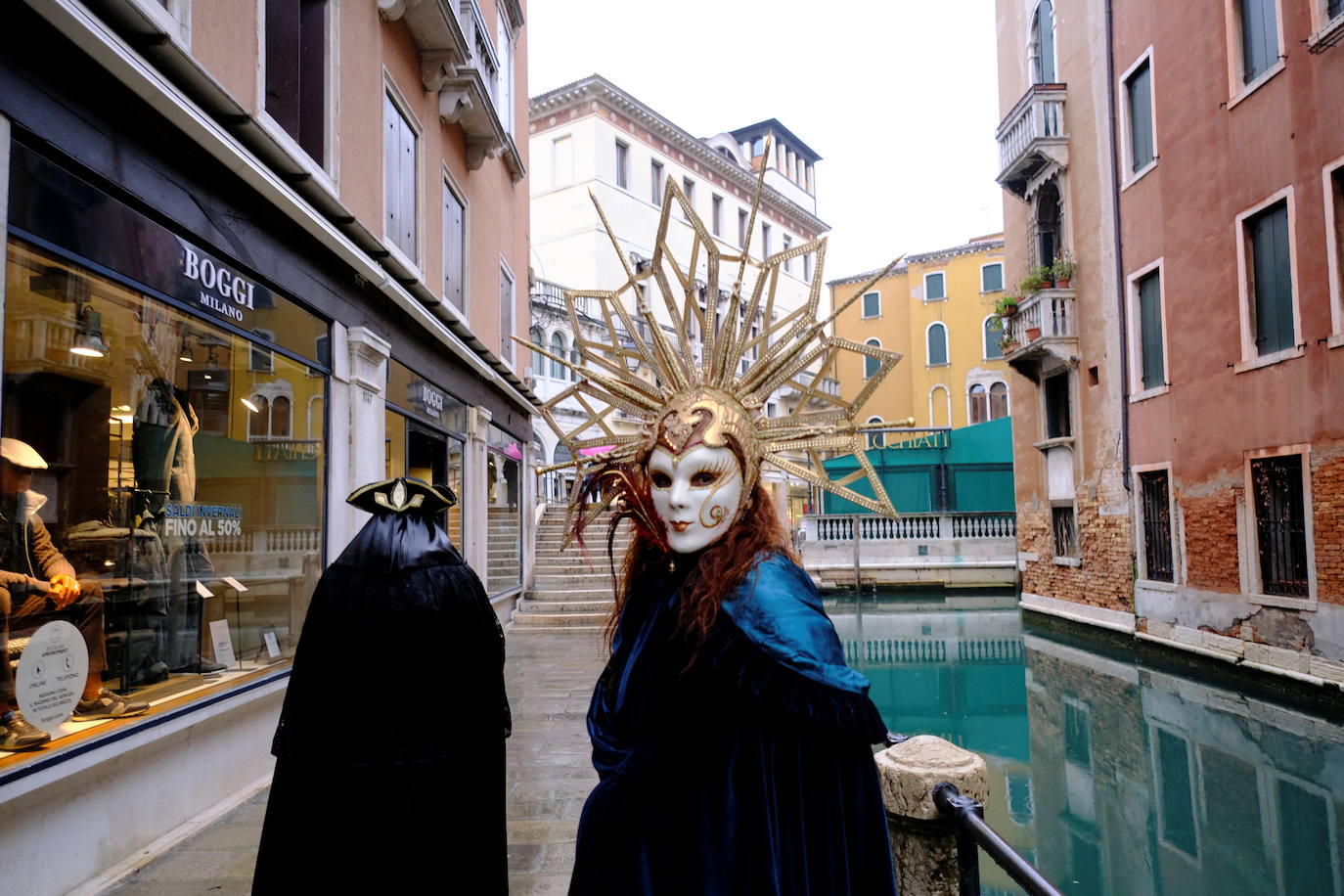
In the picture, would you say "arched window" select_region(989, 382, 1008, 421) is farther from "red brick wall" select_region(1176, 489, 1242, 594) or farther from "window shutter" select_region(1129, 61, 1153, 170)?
"red brick wall" select_region(1176, 489, 1242, 594)

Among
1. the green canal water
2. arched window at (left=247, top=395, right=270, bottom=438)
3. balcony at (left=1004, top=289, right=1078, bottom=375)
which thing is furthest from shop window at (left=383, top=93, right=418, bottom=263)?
balcony at (left=1004, top=289, right=1078, bottom=375)

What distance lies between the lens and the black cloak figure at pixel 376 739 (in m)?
2.85

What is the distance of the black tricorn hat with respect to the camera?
119 inches

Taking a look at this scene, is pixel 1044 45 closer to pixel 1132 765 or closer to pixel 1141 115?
pixel 1141 115

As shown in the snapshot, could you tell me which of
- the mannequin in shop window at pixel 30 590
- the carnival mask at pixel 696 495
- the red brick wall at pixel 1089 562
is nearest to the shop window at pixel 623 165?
the red brick wall at pixel 1089 562

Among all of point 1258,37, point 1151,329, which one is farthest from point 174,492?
point 1151,329

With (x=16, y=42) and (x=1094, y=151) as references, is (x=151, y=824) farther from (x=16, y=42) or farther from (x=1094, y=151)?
(x=1094, y=151)

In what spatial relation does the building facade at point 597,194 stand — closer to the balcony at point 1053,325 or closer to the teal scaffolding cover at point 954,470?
the teal scaffolding cover at point 954,470

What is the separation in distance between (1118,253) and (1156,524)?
4654 mm

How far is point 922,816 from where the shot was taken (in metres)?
3.16

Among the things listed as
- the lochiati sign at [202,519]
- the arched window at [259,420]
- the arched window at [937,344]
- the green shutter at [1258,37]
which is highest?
the arched window at [937,344]

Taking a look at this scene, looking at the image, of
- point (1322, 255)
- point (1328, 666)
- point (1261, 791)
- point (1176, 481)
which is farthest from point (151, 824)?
point (1176, 481)

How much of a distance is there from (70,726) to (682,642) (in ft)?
11.2

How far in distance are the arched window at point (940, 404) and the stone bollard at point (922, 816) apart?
36588mm
